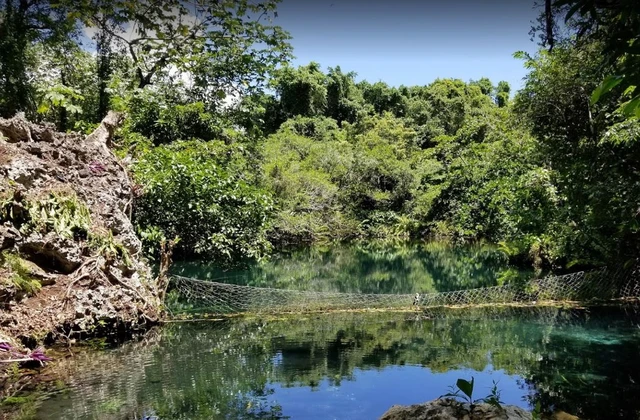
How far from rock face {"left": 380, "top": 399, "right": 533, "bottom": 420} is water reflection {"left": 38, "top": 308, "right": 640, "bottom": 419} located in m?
1.76

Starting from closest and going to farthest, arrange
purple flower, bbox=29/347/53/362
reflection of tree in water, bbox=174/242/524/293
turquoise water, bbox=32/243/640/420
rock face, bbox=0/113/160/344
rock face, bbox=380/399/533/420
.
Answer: rock face, bbox=380/399/533/420
turquoise water, bbox=32/243/640/420
purple flower, bbox=29/347/53/362
rock face, bbox=0/113/160/344
reflection of tree in water, bbox=174/242/524/293

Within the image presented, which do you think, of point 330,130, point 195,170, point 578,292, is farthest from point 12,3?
point 330,130

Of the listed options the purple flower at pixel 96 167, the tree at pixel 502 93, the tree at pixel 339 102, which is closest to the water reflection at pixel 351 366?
the purple flower at pixel 96 167

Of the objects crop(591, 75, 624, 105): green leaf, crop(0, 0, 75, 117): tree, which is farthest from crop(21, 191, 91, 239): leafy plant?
crop(591, 75, 624, 105): green leaf

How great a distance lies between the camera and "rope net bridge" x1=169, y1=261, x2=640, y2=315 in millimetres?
8531

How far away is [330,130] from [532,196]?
78.6ft

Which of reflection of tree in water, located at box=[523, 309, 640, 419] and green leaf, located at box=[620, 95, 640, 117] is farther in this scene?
reflection of tree in water, located at box=[523, 309, 640, 419]

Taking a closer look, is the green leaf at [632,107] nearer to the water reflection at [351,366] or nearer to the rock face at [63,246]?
the water reflection at [351,366]

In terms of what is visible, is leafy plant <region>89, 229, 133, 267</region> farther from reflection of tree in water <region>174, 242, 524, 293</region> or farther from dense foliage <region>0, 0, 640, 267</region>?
reflection of tree in water <region>174, 242, 524, 293</region>

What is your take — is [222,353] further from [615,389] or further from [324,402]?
[615,389]

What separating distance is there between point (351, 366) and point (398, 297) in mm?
3772

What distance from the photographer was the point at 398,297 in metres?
9.39

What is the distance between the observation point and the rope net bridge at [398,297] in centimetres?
853

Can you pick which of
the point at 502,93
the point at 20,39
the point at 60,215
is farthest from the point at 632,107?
the point at 502,93
